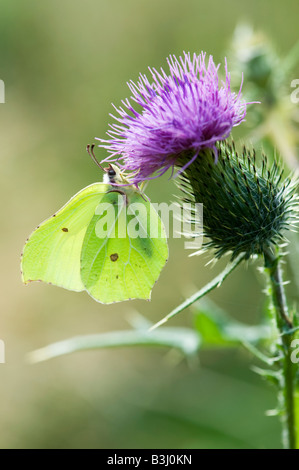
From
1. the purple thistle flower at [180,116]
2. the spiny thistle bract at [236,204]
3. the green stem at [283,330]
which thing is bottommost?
the green stem at [283,330]

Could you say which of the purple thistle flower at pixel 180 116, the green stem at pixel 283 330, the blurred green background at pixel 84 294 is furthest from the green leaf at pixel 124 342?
the blurred green background at pixel 84 294

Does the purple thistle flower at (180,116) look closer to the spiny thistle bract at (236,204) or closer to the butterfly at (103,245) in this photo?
the spiny thistle bract at (236,204)

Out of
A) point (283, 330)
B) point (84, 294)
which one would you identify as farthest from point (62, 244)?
point (84, 294)

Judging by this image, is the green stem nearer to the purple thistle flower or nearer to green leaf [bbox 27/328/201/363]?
the purple thistle flower

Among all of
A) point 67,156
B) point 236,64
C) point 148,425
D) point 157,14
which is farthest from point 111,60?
point 148,425
